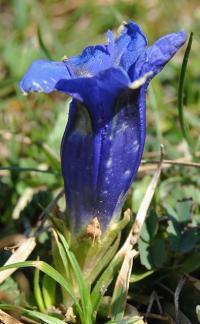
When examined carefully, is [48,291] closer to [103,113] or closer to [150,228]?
[150,228]

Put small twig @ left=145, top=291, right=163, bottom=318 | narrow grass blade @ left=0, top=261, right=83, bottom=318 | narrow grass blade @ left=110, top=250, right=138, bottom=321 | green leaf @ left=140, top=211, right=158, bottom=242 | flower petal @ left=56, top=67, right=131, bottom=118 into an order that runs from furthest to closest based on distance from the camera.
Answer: green leaf @ left=140, top=211, right=158, bottom=242 < small twig @ left=145, top=291, right=163, bottom=318 < narrow grass blade @ left=110, top=250, right=138, bottom=321 < narrow grass blade @ left=0, top=261, right=83, bottom=318 < flower petal @ left=56, top=67, right=131, bottom=118

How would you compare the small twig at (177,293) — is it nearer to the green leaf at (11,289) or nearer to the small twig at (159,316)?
the small twig at (159,316)

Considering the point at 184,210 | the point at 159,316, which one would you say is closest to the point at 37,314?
the point at 159,316

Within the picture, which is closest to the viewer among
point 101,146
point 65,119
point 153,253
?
point 101,146

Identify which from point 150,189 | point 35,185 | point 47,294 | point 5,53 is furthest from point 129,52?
point 5,53

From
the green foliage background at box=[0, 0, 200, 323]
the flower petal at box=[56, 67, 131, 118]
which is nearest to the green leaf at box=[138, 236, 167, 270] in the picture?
the green foliage background at box=[0, 0, 200, 323]

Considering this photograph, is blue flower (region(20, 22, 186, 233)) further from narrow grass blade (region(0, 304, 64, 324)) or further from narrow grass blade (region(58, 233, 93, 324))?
narrow grass blade (region(0, 304, 64, 324))

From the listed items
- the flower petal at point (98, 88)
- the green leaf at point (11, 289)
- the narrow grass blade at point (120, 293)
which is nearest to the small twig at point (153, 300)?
the narrow grass blade at point (120, 293)
